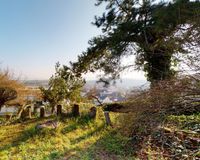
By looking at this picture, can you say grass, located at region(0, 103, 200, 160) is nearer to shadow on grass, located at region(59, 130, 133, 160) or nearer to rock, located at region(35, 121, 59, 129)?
shadow on grass, located at region(59, 130, 133, 160)

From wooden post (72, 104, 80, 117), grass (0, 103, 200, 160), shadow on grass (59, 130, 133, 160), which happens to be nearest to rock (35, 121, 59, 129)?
grass (0, 103, 200, 160)

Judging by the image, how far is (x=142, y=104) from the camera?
4.28m

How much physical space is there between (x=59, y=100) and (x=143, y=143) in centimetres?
496

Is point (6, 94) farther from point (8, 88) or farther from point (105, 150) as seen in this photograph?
point (105, 150)

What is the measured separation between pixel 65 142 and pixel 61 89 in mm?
3613

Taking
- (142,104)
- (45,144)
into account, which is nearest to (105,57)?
(45,144)

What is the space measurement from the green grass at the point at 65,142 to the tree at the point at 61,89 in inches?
71.2

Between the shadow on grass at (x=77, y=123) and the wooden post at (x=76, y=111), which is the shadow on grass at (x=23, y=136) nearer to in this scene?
the shadow on grass at (x=77, y=123)

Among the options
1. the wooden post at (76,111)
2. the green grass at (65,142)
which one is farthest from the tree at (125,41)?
the green grass at (65,142)

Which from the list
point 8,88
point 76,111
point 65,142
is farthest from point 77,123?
point 8,88

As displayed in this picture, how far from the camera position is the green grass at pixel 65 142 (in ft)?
17.5

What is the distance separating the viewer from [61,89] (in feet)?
31.6

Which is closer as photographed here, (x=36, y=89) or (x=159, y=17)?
(x=159, y=17)

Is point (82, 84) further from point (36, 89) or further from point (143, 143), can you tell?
point (143, 143)
